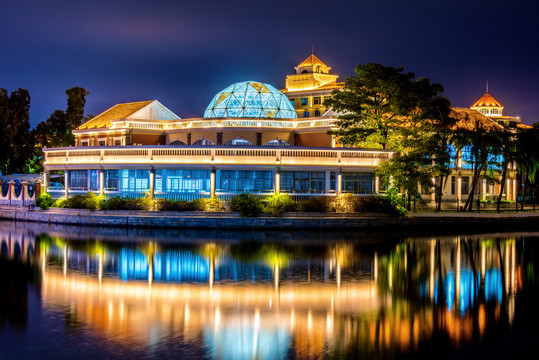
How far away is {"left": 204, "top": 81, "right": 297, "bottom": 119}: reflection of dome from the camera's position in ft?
238

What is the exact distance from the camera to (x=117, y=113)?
7662 cm

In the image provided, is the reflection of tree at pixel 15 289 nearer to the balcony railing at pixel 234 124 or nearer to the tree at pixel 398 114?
the tree at pixel 398 114

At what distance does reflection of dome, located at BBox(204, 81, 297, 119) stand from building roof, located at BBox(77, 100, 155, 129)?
8328 millimetres

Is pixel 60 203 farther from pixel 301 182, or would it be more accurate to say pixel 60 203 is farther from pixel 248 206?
pixel 301 182

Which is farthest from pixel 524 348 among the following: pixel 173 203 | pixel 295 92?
pixel 295 92

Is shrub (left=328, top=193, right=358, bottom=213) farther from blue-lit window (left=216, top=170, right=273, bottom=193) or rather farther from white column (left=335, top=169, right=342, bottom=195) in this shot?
blue-lit window (left=216, top=170, right=273, bottom=193)

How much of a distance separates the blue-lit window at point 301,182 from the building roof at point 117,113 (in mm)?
28126

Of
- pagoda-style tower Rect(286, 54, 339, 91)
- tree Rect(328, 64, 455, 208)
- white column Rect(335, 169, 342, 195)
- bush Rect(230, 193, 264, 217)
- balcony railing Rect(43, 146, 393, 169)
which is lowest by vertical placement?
bush Rect(230, 193, 264, 217)

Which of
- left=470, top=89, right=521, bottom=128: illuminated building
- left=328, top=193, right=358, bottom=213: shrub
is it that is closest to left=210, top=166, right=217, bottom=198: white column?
left=328, top=193, right=358, bottom=213: shrub

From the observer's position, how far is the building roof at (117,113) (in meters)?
74.9

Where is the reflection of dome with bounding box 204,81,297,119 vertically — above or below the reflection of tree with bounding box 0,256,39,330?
above

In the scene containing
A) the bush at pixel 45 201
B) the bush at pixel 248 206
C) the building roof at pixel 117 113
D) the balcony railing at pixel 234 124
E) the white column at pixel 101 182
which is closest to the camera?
the bush at pixel 248 206

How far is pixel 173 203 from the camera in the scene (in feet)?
157

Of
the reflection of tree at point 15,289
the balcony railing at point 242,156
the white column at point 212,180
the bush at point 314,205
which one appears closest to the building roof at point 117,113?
the balcony railing at point 242,156
